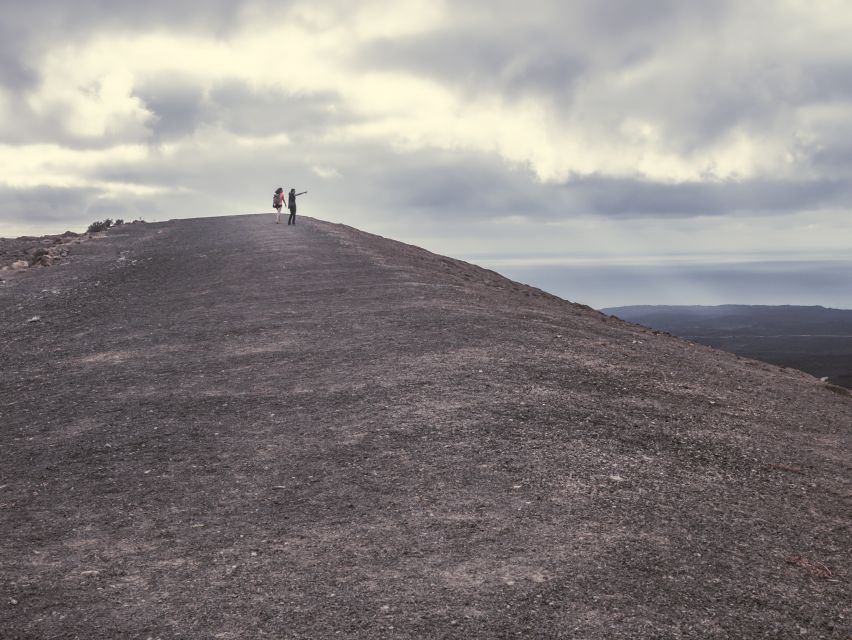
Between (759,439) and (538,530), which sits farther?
(759,439)

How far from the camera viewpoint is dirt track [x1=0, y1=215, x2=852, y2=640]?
211 inches

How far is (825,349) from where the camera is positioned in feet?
466

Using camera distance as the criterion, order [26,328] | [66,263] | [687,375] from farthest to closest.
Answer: [66,263] → [26,328] → [687,375]

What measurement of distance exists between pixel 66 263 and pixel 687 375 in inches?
909

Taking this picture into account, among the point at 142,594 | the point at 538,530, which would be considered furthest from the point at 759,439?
the point at 142,594

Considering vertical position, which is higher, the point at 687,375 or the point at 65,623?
the point at 687,375

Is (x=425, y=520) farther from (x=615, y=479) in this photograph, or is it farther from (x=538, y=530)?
(x=615, y=479)

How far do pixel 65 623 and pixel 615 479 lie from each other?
17.1 feet

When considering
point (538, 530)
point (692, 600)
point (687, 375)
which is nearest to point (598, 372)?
point (687, 375)

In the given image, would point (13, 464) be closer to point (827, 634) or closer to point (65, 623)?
point (65, 623)

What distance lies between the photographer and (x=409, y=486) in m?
7.30

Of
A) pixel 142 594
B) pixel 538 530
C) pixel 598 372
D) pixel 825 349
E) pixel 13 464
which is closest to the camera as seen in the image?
pixel 142 594

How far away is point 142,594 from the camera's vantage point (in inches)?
221

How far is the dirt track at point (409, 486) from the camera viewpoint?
5359mm
